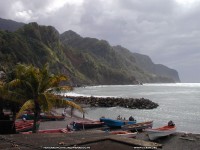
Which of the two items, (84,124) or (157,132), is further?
(84,124)

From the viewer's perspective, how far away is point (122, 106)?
8638cm

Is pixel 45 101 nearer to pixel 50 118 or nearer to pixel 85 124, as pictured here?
pixel 85 124

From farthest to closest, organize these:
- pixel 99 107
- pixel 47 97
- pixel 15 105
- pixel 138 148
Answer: pixel 99 107 < pixel 15 105 < pixel 47 97 < pixel 138 148

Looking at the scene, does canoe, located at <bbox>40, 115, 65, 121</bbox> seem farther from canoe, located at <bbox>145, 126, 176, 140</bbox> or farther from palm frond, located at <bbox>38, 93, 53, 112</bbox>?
palm frond, located at <bbox>38, 93, 53, 112</bbox>

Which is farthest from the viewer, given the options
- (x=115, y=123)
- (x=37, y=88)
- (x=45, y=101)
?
(x=115, y=123)

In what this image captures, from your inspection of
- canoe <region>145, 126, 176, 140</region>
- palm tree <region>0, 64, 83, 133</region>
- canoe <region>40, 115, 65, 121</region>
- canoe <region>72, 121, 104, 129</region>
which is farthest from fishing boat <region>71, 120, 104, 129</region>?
palm tree <region>0, 64, 83, 133</region>

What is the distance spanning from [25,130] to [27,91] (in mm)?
12524

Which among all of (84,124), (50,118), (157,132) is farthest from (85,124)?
(157,132)

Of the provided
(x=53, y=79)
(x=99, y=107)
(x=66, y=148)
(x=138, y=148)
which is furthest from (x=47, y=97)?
(x=99, y=107)

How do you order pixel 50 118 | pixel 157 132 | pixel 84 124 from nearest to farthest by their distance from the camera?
pixel 157 132
pixel 84 124
pixel 50 118

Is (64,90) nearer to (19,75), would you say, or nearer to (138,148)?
(19,75)

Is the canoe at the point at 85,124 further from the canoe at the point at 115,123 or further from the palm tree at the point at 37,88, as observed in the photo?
the palm tree at the point at 37,88

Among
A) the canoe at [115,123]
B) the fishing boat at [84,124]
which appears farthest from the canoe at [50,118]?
the canoe at [115,123]

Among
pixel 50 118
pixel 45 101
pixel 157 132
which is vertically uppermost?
pixel 45 101
